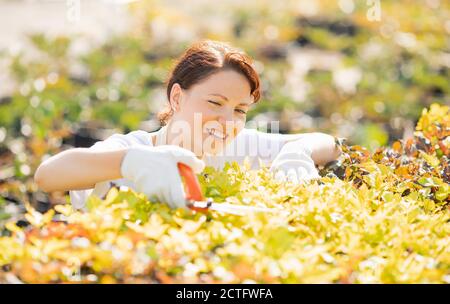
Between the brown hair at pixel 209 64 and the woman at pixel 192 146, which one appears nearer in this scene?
the woman at pixel 192 146

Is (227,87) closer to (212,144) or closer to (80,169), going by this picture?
(212,144)

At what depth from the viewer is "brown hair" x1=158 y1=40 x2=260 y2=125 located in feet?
7.41

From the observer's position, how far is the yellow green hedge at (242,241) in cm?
139

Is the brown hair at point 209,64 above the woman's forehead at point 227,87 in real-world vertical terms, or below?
above

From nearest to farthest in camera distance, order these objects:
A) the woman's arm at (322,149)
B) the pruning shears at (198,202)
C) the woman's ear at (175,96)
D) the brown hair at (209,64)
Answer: the pruning shears at (198,202) → the brown hair at (209,64) → the woman's ear at (175,96) → the woman's arm at (322,149)

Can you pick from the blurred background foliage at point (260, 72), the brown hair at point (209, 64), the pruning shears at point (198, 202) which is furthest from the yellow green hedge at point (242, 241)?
the blurred background foliage at point (260, 72)

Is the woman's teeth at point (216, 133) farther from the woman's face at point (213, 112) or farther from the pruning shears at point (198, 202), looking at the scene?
the pruning shears at point (198, 202)

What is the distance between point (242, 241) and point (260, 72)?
14.9ft

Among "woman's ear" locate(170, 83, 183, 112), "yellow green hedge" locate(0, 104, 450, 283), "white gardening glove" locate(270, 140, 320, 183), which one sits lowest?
"yellow green hedge" locate(0, 104, 450, 283)

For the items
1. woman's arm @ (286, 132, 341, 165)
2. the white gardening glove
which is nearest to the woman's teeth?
the white gardening glove

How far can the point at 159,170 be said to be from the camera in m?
1.65

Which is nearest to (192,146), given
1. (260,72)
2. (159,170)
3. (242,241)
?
(159,170)

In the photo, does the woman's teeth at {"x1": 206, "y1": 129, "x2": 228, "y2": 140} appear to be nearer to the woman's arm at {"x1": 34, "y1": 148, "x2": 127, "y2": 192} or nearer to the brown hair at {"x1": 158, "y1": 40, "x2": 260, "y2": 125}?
the brown hair at {"x1": 158, "y1": 40, "x2": 260, "y2": 125}
